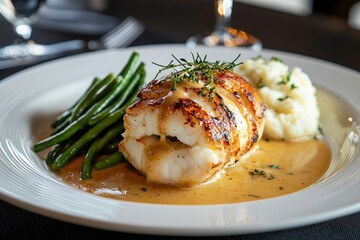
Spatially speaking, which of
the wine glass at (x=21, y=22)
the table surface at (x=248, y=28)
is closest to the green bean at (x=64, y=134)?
the table surface at (x=248, y=28)

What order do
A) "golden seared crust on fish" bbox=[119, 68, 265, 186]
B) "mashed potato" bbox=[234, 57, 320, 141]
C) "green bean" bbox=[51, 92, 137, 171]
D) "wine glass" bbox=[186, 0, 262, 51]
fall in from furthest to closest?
"wine glass" bbox=[186, 0, 262, 51]
"mashed potato" bbox=[234, 57, 320, 141]
"green bean" bbox=[51, 92, 137, 171]
"golden seared crust on fish" bbox=[119, 68, 265, 186]

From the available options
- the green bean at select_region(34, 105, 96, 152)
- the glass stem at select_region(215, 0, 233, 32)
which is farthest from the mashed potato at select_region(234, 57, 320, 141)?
the glass stem at select_region(215, 0, 233, 32)

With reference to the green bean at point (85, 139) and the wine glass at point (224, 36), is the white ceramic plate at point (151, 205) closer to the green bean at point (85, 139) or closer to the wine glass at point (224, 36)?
the green bean at point (85, 139)

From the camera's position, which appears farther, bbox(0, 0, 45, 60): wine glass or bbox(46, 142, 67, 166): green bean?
bbox(0, 0, 45, 60): wine glass

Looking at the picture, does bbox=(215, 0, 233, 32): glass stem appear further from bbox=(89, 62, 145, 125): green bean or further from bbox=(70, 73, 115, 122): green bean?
bbox=(70, 73, 115, 122): green bean

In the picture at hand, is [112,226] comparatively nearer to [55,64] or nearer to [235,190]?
[235,190]


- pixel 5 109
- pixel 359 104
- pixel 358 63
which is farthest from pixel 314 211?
pixel 358 63
